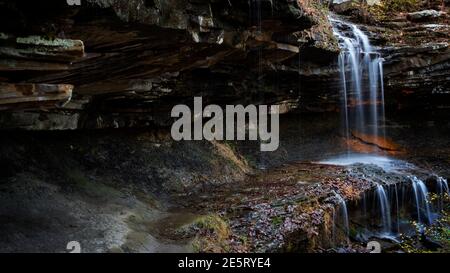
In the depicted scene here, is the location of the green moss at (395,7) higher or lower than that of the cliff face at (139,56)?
higher

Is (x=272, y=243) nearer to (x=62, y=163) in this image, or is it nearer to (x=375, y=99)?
(x=62, y=163)

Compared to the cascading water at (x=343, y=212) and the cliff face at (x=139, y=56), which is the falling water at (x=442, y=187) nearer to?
the cascading water at (x=343, y=212)

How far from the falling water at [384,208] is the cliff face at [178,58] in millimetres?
4654

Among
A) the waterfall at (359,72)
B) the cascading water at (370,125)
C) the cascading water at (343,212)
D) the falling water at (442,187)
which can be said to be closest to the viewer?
the cascading water at (343,212)

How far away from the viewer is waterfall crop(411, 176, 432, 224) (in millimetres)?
12445

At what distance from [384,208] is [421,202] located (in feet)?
5.07

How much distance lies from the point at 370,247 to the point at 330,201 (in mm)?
1642

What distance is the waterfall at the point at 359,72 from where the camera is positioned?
14.9m

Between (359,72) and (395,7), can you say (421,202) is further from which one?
(395,7)

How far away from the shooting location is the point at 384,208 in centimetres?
1188

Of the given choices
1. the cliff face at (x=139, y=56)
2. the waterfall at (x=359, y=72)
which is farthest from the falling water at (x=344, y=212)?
the waterfall at (x=359, y=72)

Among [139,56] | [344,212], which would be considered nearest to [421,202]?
[344,212]
